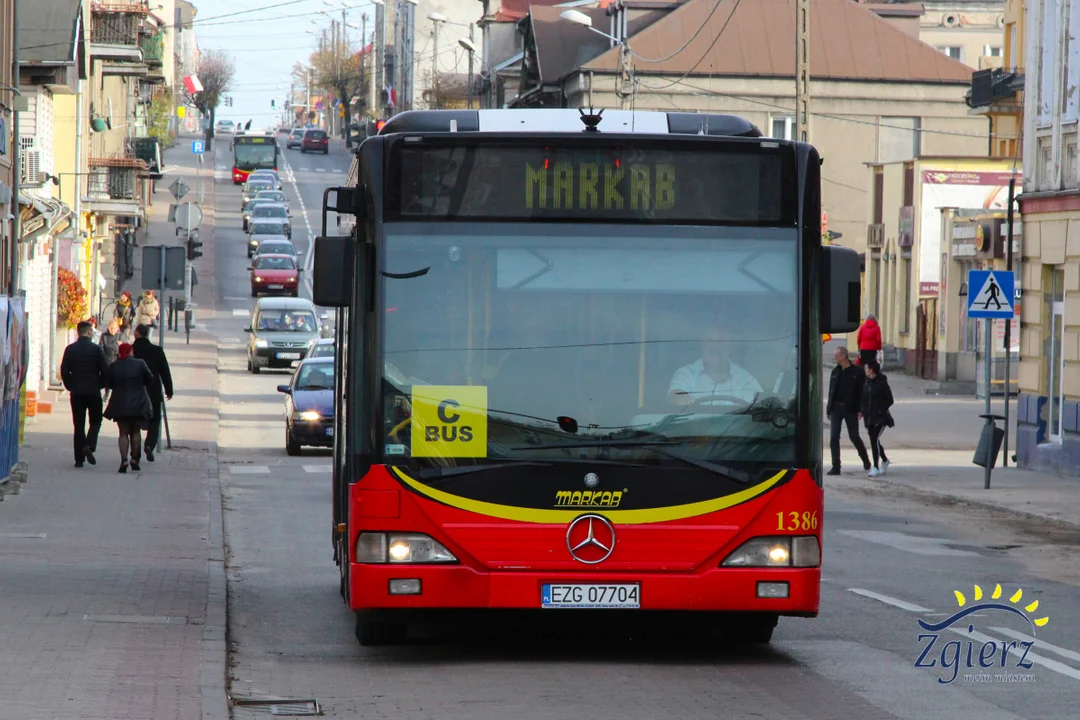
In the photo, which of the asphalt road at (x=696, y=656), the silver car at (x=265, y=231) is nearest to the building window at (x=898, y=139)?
the silver car at (x=265, y=231)

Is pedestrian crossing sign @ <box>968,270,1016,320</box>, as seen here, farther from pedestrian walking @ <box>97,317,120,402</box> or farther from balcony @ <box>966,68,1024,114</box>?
balcony @ <box>966,68,1024,114</box>

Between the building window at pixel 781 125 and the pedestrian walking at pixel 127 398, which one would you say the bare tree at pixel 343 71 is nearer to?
the building window at pixel 781 125

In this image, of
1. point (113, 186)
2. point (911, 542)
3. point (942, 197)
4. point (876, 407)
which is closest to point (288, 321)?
point (113, 186)

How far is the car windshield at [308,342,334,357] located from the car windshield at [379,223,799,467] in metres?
21.9

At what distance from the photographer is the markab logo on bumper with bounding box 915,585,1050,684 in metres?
9.52

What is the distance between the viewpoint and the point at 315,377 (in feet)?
91.4

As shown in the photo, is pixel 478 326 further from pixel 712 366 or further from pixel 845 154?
pixel 845 154

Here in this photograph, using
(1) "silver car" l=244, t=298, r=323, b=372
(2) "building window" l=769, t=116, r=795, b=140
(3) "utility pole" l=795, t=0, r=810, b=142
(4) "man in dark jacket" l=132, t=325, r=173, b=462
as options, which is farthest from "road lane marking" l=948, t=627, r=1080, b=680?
(2) "building window" l=769, t=116, r=795, b=140

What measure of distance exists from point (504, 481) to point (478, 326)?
778mm

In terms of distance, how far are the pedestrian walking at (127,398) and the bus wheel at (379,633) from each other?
13.0 meters

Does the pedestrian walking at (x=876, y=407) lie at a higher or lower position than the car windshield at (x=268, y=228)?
lower

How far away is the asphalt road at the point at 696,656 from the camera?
8.34 metres

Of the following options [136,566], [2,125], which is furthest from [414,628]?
[2,125]

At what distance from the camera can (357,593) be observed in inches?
360
